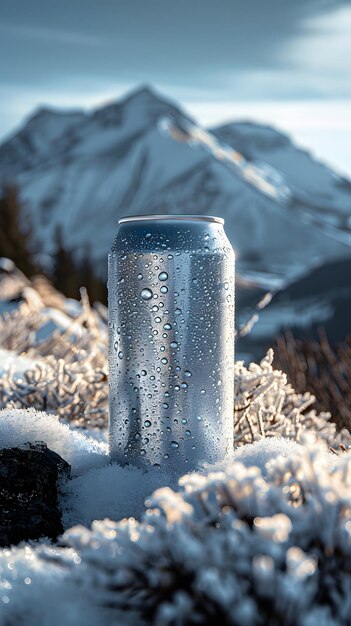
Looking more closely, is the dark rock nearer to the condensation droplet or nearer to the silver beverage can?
the silver beverage can

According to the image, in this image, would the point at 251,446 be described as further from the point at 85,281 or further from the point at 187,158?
the point at 187,158

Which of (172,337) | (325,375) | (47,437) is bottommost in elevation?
(325,375)

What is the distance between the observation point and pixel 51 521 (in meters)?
2.17

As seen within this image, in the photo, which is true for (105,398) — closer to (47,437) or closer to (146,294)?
(47,437)

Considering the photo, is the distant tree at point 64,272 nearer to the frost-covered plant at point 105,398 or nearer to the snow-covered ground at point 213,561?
the frost-covered plant at point 105,398

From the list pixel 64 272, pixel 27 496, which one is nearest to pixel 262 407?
pixel 27 496

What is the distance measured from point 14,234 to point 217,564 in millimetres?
17173

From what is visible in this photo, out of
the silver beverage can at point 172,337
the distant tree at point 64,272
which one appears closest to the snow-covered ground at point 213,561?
the silver beverage can at point 172,337

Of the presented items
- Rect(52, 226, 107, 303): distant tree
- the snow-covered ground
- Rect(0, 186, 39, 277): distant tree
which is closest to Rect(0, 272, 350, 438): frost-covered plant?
the snow-covered ground

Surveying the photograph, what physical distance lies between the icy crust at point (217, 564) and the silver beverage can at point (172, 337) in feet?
2.89

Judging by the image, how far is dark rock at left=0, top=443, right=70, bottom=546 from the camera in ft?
6.81

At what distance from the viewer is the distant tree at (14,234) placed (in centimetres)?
1542

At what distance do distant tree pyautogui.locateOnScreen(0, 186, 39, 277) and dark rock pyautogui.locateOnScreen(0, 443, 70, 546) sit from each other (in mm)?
12123

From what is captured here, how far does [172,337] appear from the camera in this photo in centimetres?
238
